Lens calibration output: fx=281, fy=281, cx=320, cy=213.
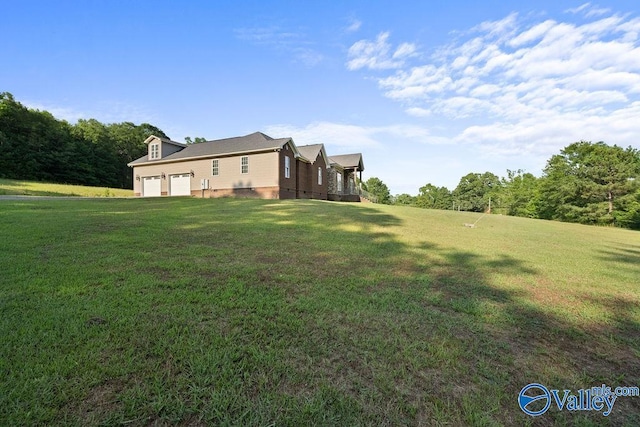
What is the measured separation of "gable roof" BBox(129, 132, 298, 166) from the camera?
66.0 ft

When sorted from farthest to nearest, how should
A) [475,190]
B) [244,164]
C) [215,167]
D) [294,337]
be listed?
[475,190] < [215,167] < [244,164] < [294,337]

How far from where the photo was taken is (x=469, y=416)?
1.75m

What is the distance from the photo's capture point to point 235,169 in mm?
21078

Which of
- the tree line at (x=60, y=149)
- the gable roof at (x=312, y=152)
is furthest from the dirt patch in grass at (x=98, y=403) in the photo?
the tree line at (x=60, y=149)

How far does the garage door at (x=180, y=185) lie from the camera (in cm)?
2267

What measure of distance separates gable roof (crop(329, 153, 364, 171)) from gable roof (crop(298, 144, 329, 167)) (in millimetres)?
4413

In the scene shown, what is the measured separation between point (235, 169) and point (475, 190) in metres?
64.0

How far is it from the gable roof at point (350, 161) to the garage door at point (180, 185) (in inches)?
592

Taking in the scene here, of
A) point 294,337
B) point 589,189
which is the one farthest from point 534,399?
point 589,189

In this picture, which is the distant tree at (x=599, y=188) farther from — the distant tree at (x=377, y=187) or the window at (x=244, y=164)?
the distant tree at (x=377, y=187)

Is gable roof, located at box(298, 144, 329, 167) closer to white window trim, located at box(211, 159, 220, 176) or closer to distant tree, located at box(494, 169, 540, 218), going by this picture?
white window trim, located at box(211, 159, 220, 176)

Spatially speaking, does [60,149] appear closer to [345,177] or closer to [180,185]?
[180,185]

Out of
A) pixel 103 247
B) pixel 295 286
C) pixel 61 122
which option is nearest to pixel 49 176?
pixel 61 122

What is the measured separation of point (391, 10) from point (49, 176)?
42998 mm
